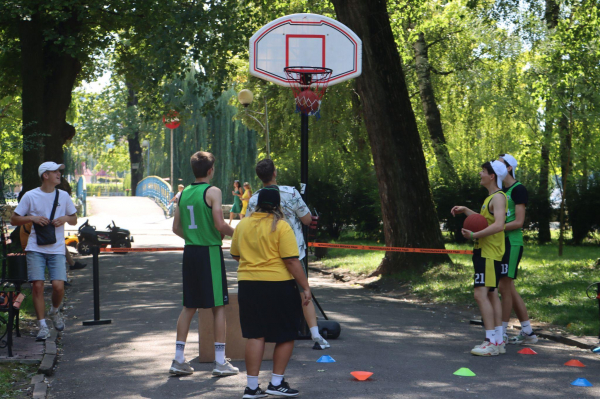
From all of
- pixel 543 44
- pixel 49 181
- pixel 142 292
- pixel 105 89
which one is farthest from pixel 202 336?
pixel 105 89

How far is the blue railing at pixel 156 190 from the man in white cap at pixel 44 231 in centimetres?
3517

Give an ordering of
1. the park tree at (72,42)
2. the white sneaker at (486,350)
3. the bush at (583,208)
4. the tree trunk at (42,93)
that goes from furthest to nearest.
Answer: the bush at (583,208), the park tree at (72,42), the tree trunk at (42,93), the white sneaker at (486,350)

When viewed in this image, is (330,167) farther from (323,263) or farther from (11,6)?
(11,6)

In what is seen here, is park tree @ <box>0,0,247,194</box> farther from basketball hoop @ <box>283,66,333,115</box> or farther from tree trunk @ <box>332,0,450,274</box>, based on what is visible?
basketball hoop @ <box>283,66,333,115</box>

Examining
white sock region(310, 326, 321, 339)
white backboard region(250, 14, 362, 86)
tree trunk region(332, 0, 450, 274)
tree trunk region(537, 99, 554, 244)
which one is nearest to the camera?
white sock region(310, 326, 321, 339)

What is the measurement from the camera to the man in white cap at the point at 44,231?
8.12 meters

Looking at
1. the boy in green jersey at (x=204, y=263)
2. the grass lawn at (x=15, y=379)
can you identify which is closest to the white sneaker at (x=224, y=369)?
the boy in green jersey at (x=204, y=263)

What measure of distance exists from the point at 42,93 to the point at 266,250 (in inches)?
500

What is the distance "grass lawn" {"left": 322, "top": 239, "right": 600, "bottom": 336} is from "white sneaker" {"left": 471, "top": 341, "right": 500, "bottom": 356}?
1.85 m

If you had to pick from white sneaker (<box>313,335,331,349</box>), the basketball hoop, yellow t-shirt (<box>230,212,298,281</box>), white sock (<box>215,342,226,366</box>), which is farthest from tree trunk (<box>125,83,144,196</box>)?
yellow t-shirt (<box>230,212,298,281</box>)

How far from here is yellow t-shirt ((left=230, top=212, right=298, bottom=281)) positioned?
5480 mm

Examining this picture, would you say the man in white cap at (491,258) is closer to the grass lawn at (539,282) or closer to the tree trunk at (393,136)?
the grass lawn at (539,282)

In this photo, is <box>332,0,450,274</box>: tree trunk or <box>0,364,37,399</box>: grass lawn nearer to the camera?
<box>0,364,37,399</box>: grass lawn

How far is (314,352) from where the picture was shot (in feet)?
24.8
